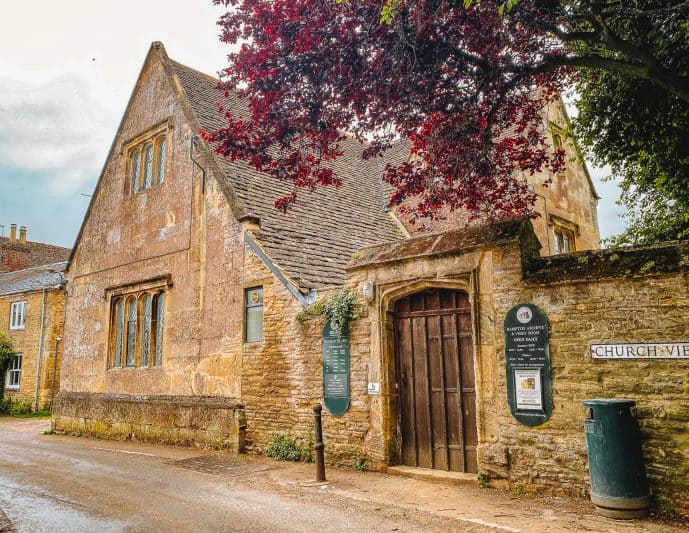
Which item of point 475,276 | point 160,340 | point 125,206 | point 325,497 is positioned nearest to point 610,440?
point 475,276

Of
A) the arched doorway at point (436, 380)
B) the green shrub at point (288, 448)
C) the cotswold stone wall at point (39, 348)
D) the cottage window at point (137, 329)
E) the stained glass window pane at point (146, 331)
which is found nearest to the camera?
the arched doorway at point (436, 380)

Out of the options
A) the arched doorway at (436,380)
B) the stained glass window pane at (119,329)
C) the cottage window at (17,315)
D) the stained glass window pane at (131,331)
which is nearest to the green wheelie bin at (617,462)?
the arched doorway at (436,380)

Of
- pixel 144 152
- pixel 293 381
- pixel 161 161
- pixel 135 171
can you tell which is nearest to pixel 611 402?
pixel 293 381

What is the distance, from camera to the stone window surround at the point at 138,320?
13.2 meters

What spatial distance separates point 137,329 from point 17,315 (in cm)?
1672

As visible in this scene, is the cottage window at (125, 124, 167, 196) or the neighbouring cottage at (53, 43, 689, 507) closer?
the neighbouring cottage at (53, 43, 689, 507)

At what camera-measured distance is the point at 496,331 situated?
718 cm

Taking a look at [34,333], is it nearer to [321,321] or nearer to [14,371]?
[14,371]

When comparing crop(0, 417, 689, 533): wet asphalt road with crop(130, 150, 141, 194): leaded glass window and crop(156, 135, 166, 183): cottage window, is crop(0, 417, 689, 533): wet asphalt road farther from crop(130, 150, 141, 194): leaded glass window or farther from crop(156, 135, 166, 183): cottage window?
crop(130, 150, 141, 194): leaded glass window

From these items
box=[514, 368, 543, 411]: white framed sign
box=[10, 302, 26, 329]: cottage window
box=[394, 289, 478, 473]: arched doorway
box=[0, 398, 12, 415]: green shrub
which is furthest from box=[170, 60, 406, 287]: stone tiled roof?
box=[0, 398, 12, 415]: green shrub

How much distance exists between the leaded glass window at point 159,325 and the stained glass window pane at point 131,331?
1030 mm

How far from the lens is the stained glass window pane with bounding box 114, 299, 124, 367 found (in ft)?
47.5

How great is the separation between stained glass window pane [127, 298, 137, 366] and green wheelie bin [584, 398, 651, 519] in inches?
445

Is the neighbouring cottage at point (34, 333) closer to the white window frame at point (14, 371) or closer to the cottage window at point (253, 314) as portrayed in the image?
the white window frame at point (14, 371)
